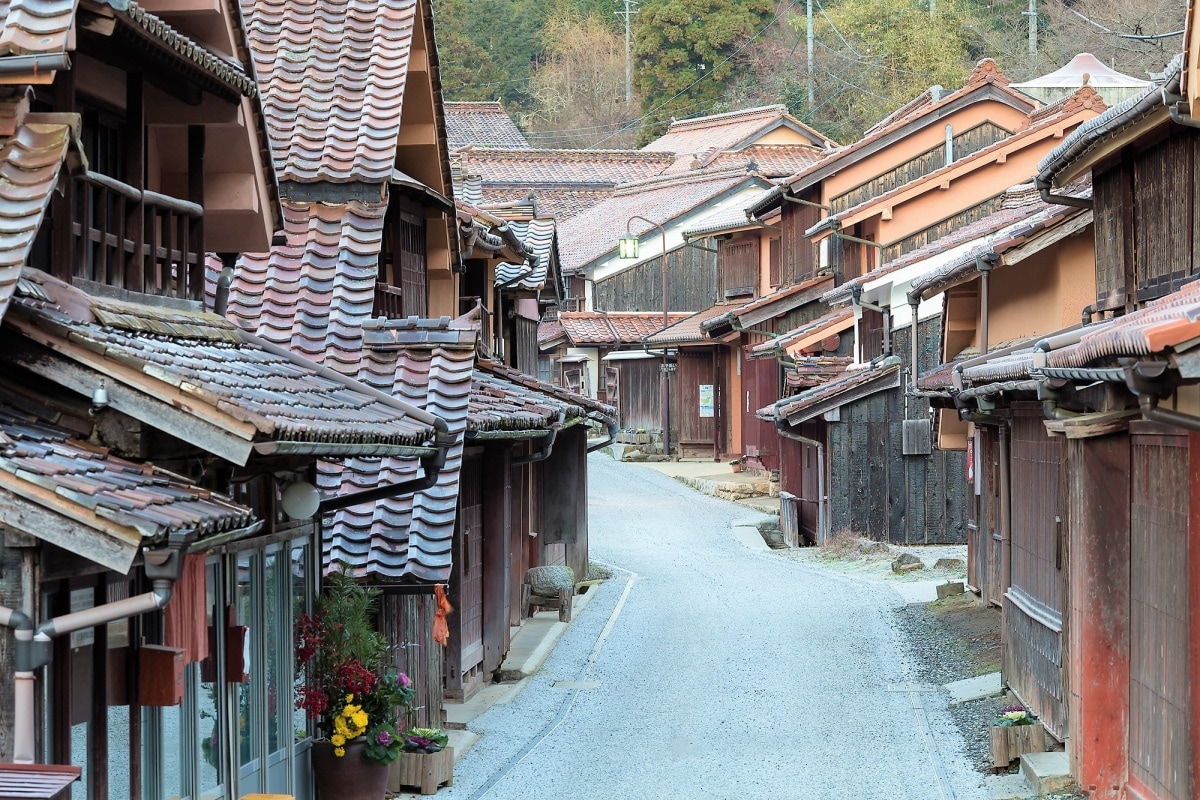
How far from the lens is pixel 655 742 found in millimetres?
13469

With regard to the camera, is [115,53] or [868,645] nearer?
[115,53]

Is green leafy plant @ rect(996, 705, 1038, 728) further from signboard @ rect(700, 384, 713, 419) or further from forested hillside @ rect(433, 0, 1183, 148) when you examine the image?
forested hillside @ rect(433, 0, 1183, 148)

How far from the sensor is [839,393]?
26.5 meters

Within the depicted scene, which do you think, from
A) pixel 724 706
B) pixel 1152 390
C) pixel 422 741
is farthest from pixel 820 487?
pixel 1152 390

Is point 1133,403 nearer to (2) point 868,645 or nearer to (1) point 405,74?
(1) point 405,74

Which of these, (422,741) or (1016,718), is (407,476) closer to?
(422,741)

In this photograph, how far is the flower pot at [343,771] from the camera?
419 inches

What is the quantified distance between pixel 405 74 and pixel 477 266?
20.7 feet

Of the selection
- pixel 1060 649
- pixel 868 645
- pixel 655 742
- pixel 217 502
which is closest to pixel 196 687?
pixel 217 502

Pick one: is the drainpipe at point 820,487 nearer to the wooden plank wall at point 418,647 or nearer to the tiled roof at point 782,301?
the tiled roof at point 782,301

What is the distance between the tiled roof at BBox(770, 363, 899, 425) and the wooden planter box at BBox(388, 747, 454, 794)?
1596 centimetres

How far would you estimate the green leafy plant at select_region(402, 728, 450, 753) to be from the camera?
11664 mm

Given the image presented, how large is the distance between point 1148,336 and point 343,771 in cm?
701

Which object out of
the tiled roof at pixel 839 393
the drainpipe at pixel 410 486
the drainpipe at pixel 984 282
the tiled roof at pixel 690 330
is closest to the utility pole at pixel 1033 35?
the tiled roof at pixel 690 330
